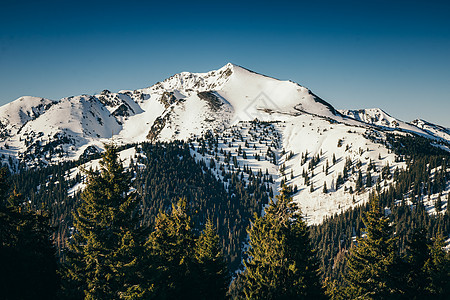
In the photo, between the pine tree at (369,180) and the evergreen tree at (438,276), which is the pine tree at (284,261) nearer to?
the evergreen tree at (438,276)

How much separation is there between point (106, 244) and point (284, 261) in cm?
1453

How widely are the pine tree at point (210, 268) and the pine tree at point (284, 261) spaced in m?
4.78

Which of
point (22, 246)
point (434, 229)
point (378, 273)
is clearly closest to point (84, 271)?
point (22, 246)

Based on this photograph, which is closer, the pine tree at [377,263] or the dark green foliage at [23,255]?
the dark green foliage at [23,255]

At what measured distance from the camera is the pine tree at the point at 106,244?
20.5 metres

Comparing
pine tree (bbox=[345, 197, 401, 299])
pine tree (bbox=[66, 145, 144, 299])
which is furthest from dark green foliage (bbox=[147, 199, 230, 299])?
pine tree (bbox=[345, 197, 401, 299])

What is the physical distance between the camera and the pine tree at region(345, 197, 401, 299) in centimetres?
2806

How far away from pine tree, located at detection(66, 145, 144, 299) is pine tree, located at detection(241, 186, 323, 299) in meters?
10.7

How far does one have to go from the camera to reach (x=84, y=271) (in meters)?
21.5

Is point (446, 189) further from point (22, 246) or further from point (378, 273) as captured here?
point (22, 246)

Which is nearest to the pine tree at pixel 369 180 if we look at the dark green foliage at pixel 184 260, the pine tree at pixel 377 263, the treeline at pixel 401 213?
the treeline at pixel 401 213

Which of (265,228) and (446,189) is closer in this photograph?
(265,228)

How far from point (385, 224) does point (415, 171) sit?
559 feet

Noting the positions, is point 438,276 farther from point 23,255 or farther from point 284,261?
point 23,255
